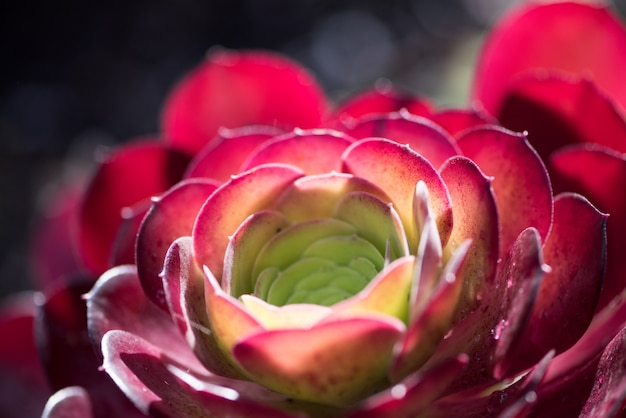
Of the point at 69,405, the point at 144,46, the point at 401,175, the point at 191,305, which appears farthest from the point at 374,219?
the point at 144,46

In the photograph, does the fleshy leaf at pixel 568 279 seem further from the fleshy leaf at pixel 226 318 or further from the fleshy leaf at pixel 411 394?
the fleshy leaf at pixel 226 318

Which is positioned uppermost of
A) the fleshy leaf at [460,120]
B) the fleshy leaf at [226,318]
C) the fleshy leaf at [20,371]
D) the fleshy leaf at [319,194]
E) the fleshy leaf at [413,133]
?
the fleshy leaf at [413,133]

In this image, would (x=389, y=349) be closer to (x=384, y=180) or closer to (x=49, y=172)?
(x=384, y=180)

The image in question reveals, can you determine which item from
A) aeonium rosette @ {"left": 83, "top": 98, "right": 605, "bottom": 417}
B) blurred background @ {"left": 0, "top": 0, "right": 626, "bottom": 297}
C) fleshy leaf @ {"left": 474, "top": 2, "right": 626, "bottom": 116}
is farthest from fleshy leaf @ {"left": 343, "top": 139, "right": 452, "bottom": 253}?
blurred background @ {"left": 0, "top": 0, "right": 626, "bottom": 297}

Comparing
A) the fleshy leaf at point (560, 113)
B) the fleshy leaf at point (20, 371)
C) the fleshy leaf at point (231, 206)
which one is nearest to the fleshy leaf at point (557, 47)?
the fleshy leaf at point (560, 113)

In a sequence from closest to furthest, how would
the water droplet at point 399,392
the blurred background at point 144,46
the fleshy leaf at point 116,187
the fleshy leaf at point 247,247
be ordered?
the water droplet at point 399,392, the fleshy leaf at point 247,247, the fleshy leaf at point 116,187, the blurred background at point 144,46

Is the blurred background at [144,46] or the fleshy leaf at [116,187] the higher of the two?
the fleshy leaf at [116,187]

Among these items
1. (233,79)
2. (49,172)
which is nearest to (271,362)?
(233,79)
